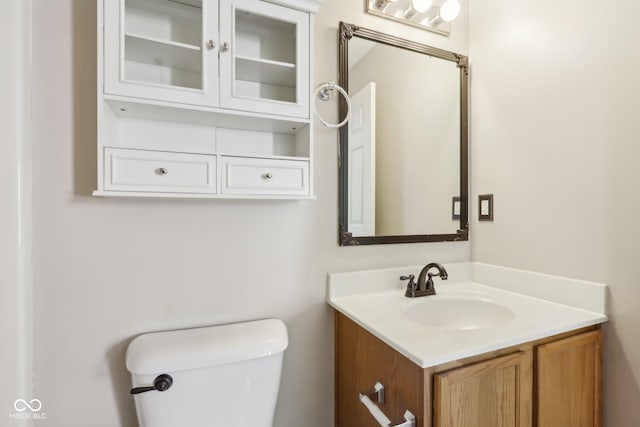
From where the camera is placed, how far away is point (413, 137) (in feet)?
4.52

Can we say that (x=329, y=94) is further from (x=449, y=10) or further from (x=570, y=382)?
(x=570, y=382)

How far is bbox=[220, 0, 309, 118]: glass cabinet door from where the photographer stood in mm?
933

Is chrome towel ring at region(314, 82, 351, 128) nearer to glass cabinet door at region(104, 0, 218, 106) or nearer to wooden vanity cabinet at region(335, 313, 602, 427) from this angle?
glass cabinet door at region(104, 0, 218, 106)

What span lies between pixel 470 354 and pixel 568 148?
873 mm

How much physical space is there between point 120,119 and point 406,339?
113 centimetres

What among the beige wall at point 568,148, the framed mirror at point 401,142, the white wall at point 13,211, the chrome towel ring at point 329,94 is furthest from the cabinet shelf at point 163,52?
the beige wall at point 568,148

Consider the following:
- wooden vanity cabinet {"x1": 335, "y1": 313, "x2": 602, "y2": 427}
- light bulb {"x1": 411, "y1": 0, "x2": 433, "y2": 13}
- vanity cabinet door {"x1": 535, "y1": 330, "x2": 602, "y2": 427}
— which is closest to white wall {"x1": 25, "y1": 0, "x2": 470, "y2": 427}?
wooden vanity cabinet {"x1": 335, "y1": 313, "x2": 602, "y2": 427}

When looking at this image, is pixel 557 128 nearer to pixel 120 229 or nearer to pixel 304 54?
pixel 304 54

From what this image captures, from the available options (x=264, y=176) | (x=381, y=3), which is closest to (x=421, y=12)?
(x=381, y=3)

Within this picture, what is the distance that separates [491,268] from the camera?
1377 millimetres

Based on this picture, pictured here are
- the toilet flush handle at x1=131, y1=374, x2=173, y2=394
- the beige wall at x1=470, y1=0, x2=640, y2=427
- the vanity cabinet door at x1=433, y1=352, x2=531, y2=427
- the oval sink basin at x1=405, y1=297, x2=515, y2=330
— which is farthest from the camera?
the oval sink basin at x1=405, y1=297, x2=515, y2=330

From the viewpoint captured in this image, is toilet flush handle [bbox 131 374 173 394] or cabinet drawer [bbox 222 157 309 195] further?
cabinet drawer [bbox 222 157 309 195]

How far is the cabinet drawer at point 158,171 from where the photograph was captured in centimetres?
84

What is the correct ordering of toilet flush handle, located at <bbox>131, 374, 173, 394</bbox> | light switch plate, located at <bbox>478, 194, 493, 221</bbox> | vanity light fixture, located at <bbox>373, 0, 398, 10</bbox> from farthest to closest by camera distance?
light switch plate, located at <bbox>478, 194, 493, 221</bbox>
vanity light fixture, located at <bbox>373, 0, 398, 10</bbox>
toilet flush handle, located at <bbox>131, 374, 173, 394</bbox>
